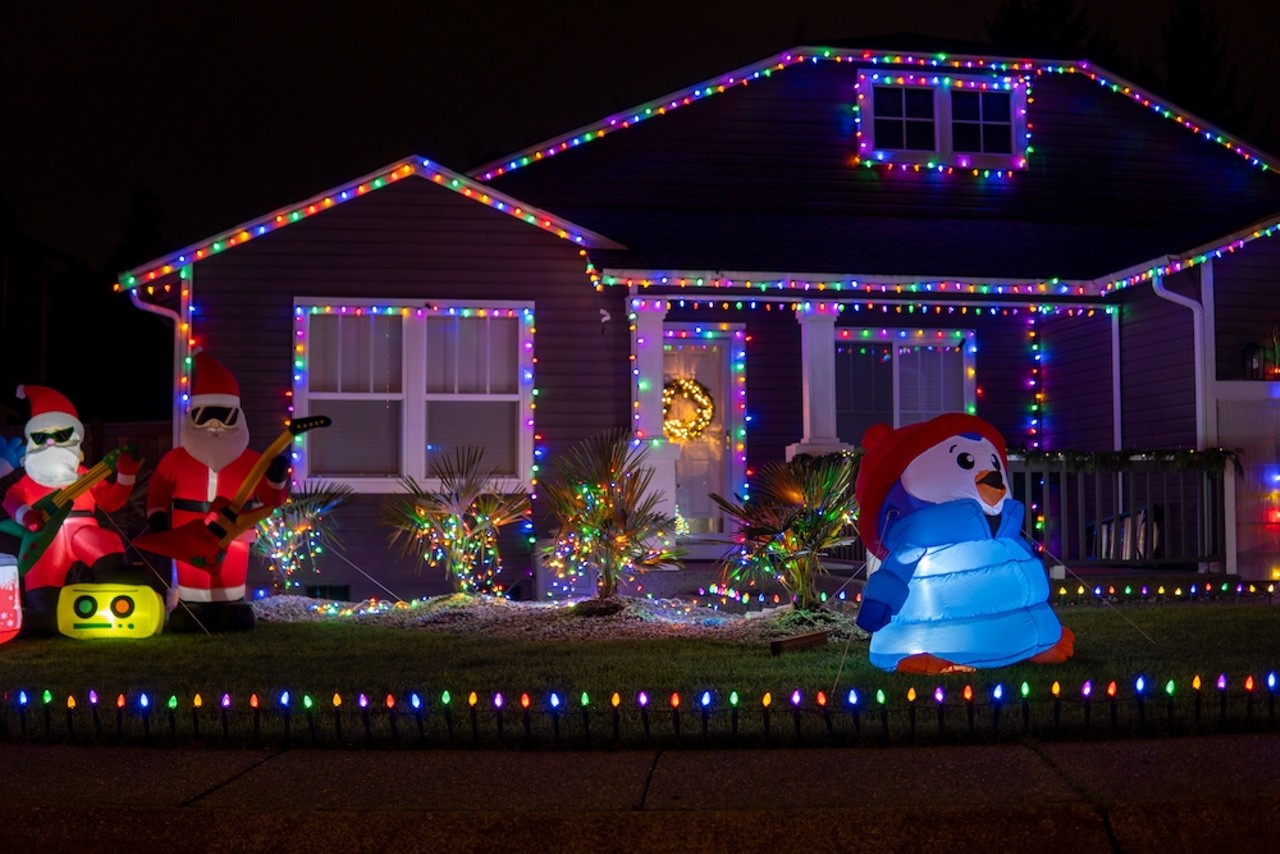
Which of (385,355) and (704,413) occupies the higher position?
(385,355)

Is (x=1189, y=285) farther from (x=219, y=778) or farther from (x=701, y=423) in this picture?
(x=219, y=778)

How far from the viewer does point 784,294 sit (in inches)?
565

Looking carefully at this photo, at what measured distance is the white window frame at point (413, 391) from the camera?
13.6m

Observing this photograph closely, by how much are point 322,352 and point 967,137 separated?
8.47 meters

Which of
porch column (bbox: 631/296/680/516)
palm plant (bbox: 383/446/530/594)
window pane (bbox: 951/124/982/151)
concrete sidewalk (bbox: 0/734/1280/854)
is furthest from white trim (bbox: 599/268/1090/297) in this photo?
concrete sidewalk (bbox: 0/734/1280/854)

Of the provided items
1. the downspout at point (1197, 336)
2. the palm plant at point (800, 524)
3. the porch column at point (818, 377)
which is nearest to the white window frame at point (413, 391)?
the porch column at point (818, 377)

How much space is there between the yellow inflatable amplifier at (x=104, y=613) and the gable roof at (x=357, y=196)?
168 inches

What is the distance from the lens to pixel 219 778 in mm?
5441

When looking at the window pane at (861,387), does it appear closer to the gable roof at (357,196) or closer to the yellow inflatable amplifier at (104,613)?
the gable roof at (357,196)

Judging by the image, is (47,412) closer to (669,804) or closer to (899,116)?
(669,804)

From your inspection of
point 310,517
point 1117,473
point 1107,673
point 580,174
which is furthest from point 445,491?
point 1107,673

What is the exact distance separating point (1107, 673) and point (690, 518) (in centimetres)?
847

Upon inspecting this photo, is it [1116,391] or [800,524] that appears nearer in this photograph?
[800,524]

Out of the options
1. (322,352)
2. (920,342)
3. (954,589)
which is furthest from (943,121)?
(954,589)
